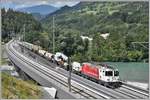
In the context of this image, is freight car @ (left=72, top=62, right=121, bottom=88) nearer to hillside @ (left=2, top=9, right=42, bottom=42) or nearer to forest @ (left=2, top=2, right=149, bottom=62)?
forest @ (left=2, top=2, right=149, bottom=62)

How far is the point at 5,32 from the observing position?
11867 millimetres

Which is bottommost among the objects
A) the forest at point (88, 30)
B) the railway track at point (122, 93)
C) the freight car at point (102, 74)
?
the railway track at point (122, 93)

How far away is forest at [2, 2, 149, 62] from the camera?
11875 mm

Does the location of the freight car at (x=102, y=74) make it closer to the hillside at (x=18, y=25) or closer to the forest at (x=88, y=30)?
the forest at (x=88, y=30)

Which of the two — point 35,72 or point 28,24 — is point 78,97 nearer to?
point 28,24

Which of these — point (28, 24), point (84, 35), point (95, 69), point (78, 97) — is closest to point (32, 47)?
point (28, 24)

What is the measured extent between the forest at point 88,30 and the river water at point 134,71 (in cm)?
25

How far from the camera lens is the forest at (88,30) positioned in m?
11.9

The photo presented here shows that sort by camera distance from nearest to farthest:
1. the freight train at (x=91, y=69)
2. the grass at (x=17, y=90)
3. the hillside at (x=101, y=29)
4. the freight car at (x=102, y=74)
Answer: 1. the grass at (x=17, y=90)
2. the hillside at (x=101, y=29)
3. the freight train at (x=91, y=69)
4. the freight car at (x=102, y=74)

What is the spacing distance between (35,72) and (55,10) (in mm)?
3432

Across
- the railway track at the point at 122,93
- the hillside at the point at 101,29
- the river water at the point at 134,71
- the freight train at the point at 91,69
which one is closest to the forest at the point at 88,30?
the hillside at the point at 101,29

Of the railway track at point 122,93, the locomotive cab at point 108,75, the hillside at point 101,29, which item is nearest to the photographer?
the railway track at point 122,93

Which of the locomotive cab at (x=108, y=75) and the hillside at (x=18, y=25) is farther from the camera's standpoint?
the locomotive cab at (x=108, y=75)

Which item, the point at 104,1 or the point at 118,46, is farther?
the point at 118,46
